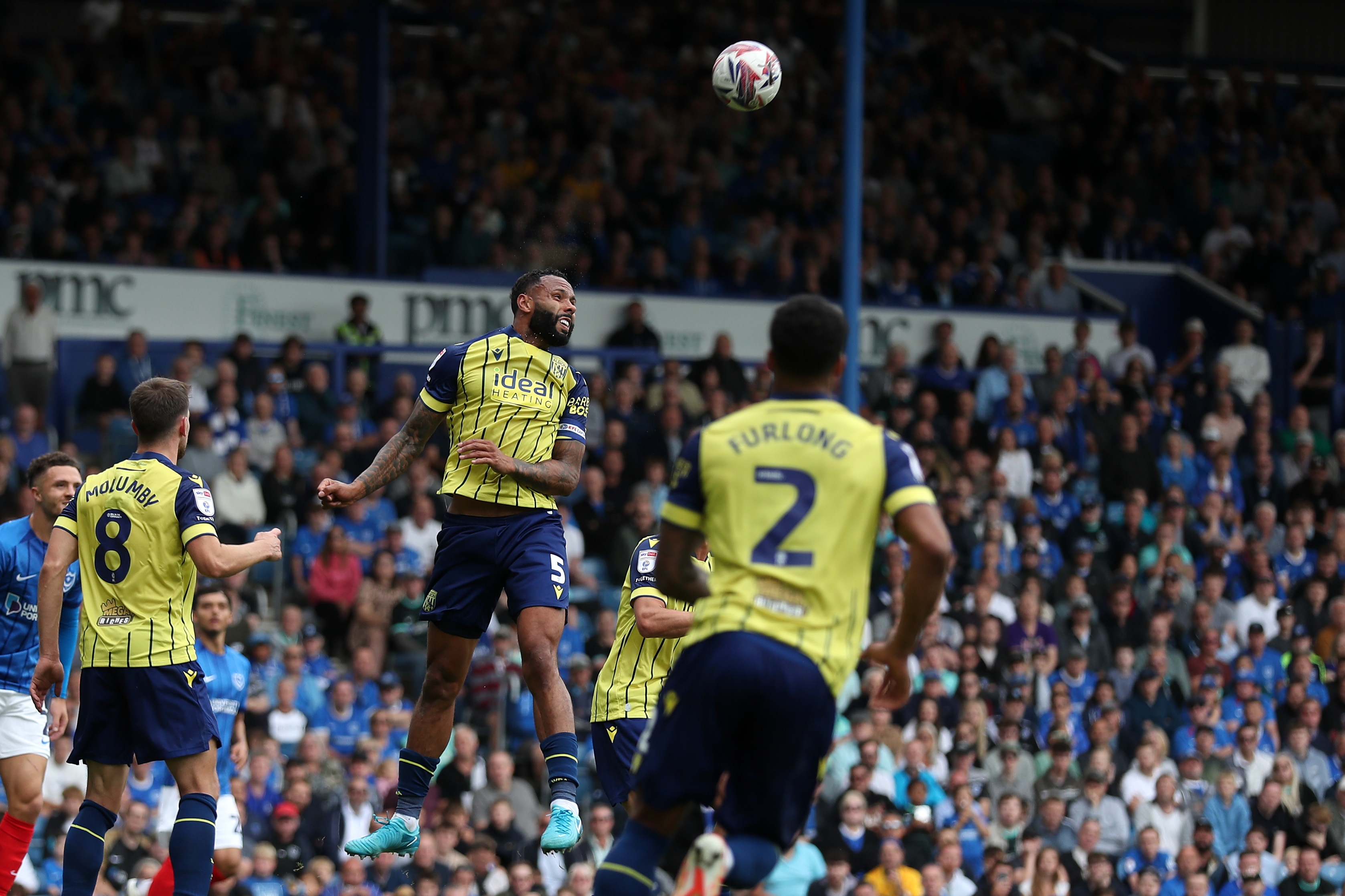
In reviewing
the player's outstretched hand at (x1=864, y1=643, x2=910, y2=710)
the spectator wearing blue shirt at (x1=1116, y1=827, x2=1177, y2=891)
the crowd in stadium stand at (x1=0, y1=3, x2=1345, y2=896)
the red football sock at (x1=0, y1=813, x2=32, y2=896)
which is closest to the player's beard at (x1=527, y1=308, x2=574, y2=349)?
the player's outstretched hand at (x1=864, y1=643, x2=910, y2=710)

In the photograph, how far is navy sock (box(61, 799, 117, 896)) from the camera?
26.6 feet

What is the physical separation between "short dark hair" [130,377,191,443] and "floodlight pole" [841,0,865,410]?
9.86 m

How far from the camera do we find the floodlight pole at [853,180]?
1731cm

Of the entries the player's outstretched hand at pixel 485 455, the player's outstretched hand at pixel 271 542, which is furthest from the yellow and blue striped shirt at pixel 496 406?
the player's outstretched hand at pixel 271 542

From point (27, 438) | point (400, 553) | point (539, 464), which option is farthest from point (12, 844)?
point (27, 438)

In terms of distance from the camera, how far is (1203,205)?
25328 mm

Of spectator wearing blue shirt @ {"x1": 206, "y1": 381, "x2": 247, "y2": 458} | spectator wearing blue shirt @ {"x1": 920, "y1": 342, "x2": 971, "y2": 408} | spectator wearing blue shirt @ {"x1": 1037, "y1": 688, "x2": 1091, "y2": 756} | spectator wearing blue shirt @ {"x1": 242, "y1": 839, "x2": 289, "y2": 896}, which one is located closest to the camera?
spectator wearing blue shirt @ {"x1": 242, "y1": 839, "x2": 289, "y2": 896}

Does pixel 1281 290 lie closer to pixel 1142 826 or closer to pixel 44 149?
pixel 1142 826

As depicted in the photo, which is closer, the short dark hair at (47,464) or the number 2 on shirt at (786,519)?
the number 2 on shirt at (786,519)

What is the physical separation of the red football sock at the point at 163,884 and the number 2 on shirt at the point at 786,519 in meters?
4.01

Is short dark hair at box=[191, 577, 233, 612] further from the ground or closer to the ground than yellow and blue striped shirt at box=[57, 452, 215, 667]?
closer to the ground

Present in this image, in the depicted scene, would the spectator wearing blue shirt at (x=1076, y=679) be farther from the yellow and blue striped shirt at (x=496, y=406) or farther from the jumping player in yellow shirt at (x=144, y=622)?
the jumping player in yellow shirt at (x=144, y=622)

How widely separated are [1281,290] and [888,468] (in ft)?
64.7

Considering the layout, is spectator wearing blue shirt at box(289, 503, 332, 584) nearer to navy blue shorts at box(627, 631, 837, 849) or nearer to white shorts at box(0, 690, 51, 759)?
white shorts at box(0, 690, 51, 759)
